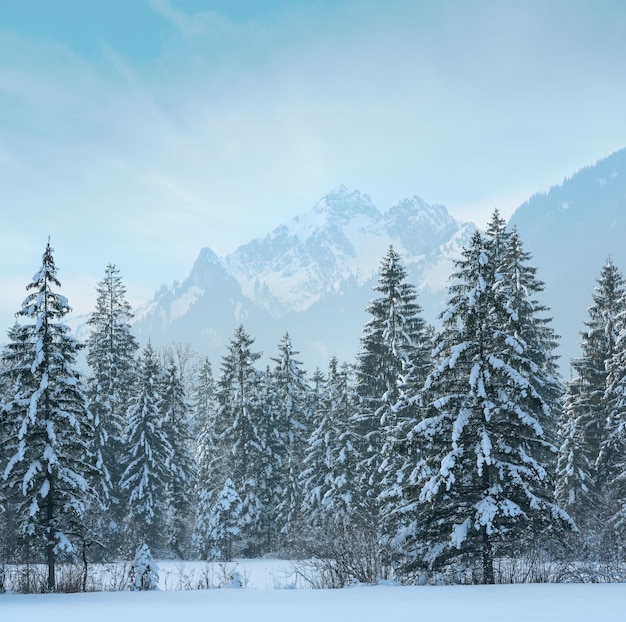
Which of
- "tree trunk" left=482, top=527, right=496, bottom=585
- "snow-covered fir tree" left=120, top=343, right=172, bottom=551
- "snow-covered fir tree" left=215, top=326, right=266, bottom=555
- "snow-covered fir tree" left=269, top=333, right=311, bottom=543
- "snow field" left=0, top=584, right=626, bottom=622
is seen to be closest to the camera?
"snow field" left=0, top=584, right=626, bottom=622

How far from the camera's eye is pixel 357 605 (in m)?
8.12

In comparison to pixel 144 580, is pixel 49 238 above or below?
above

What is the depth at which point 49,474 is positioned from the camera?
1883 centimetres

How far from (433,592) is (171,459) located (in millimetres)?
35609

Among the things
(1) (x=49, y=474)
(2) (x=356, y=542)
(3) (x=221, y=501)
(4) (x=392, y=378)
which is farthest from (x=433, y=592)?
(3) (x=221, y=501)

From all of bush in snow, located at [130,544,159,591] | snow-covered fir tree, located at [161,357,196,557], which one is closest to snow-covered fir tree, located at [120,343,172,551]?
snow-covered fir tree, located at [161,357,196,557]

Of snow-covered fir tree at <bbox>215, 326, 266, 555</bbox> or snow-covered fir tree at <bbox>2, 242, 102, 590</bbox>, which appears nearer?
snow-covered fir tree at <bbox>2, 242, 102, 590</bbox>

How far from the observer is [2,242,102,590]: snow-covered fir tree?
60.7ft

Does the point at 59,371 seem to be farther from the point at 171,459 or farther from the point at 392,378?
the point at 171,459

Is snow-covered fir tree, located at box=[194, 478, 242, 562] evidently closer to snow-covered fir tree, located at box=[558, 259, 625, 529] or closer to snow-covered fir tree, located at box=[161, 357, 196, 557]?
snow-covered fir tree, located at box=[161, 357, 196, 557]

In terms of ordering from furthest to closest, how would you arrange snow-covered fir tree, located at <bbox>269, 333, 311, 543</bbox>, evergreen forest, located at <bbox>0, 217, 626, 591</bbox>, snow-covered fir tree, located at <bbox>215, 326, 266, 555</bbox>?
snow-covered fir tree, located at <bbox>269, 333, 311, 543</bbox> → snow-covered fir tree, located at <bbox>215, 326, 266, 555</bbox> → evergreen forest, located at <bbox>0, 217, 626, 591</bbox>

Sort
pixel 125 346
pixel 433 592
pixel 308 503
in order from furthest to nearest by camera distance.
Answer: pixel 125 346, pixel 308 503, pixel 433 592

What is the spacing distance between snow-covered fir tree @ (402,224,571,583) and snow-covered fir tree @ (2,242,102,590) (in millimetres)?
11493

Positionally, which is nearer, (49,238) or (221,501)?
(49,238)
